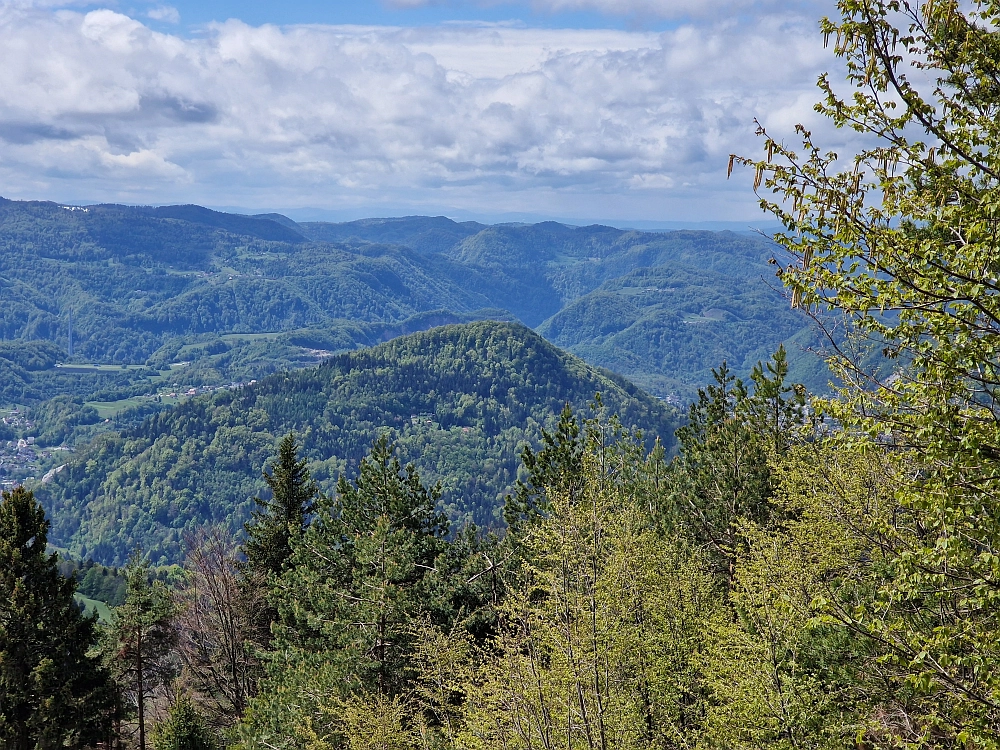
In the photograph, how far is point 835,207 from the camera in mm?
8461

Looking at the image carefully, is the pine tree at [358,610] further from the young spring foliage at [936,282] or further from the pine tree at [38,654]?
the young spring foliage at [936,282]

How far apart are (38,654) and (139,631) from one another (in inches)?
277

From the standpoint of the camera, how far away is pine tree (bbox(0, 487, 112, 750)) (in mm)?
29484

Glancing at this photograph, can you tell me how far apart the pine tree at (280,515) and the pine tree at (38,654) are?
42.6 feet

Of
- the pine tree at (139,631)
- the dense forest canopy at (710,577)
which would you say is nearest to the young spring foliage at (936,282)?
the dense forest canopy at (710,577)

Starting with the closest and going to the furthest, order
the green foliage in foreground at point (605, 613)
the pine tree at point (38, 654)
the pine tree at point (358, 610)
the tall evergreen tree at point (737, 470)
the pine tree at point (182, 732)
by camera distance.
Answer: the green foliage in foreground at point (605, 613) → the pine tree at point (358, 610) → the pine tree at point (38, 654) → the tall evergreen tree at point (737, 470) → the pine tree at point (182, 732)

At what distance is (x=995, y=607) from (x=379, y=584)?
19802 mm

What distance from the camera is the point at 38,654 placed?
30.6 metres

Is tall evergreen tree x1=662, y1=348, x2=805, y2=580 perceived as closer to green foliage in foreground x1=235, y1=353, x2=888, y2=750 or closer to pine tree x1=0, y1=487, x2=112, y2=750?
green foliage in foreground x1=235, y1=353, x2=888, y2=750

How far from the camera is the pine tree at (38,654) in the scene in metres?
29.5

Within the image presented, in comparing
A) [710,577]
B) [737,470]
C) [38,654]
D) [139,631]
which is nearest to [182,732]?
[38,654]

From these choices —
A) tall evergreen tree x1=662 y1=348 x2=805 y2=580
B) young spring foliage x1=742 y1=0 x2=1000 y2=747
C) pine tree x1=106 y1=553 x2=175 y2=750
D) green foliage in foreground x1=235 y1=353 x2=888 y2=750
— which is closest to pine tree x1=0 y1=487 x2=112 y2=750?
pine tree x1=106 y1=553 x2=175 y2=750

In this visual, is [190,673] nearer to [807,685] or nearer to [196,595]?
[196,595]

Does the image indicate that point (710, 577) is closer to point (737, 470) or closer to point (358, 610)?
point (737, 470)
